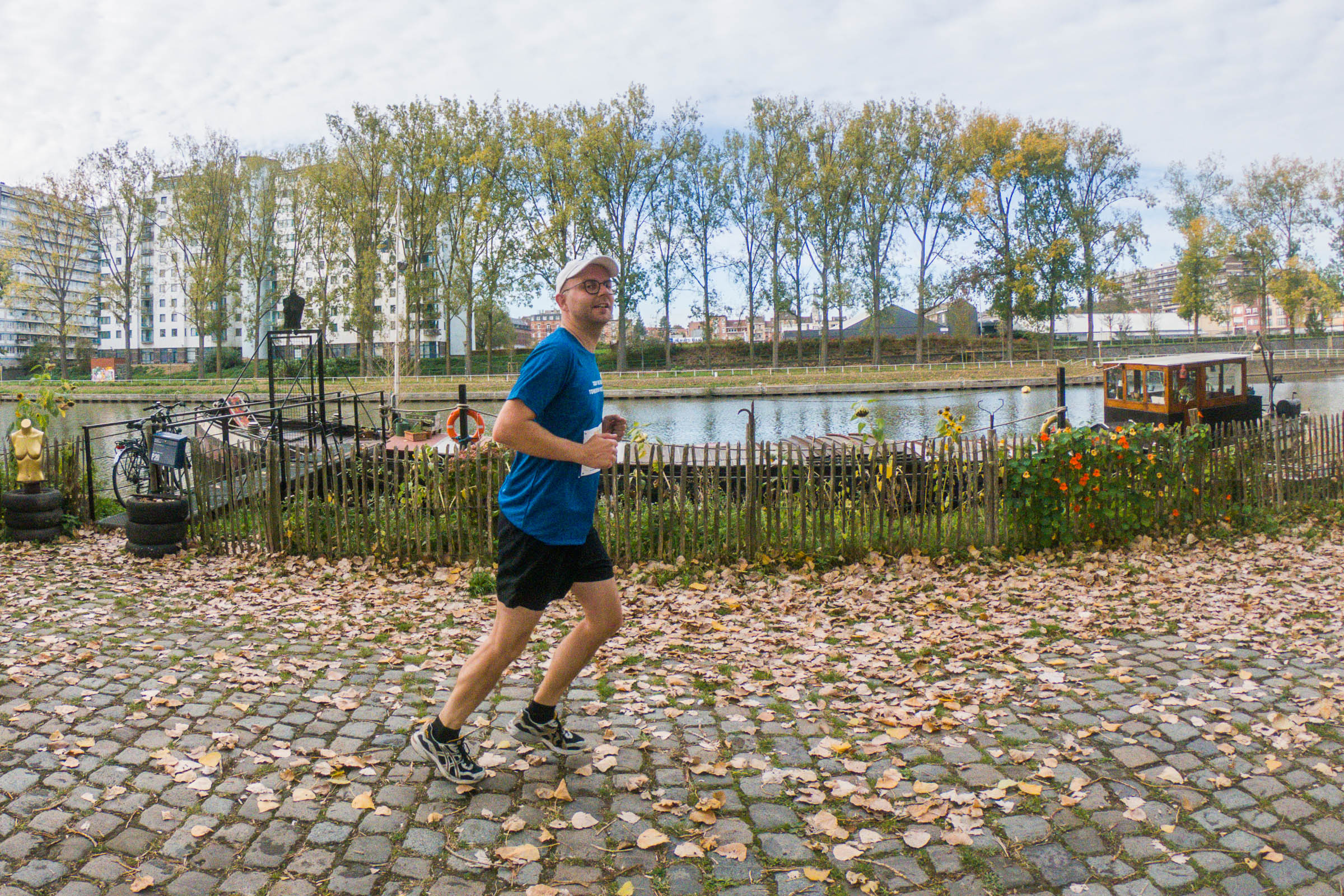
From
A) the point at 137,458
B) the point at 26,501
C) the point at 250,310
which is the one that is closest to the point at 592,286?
the point at 26,501

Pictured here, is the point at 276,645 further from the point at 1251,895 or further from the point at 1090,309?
the point at 1090,309

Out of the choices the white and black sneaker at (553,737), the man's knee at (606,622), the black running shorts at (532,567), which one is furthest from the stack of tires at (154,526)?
the man's knee at (606,622)

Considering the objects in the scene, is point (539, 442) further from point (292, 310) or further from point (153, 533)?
point (292, 310)

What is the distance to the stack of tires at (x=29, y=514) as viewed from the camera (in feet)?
30.3

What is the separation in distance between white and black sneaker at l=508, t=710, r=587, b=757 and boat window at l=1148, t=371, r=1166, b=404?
1642 cm

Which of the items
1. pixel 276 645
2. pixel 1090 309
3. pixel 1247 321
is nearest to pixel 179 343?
pixel 1090 309

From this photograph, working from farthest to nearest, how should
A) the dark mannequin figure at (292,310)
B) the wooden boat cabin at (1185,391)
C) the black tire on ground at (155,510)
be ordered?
the wooden boat cabin at (1185,391) → the dark mannequin figure at (292,310) → the black tire on ground at (155,510)

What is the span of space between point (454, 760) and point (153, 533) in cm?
628

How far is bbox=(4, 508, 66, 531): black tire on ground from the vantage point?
9.24m

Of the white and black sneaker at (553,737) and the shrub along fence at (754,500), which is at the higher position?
the shrub along fence at (754,500)

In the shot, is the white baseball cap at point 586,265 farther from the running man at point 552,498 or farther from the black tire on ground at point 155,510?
the black tire on ground at point 155,510

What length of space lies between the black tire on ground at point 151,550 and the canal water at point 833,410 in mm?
14993

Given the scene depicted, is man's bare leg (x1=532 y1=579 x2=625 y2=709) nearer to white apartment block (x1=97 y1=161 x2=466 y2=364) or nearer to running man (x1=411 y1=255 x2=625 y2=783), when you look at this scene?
running man (x1=411 y1=255 x2=625 y2=783)

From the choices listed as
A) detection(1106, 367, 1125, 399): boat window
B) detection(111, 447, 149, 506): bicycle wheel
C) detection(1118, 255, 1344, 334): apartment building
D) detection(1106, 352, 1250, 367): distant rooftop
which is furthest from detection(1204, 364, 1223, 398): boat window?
detection(1118, 255, 1344, 334): apartment building
